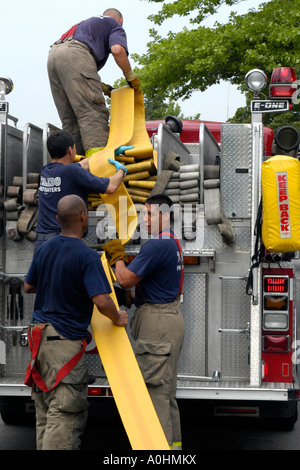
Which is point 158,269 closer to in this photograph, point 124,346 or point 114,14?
point 124,346

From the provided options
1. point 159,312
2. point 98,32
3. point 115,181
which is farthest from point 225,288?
point 98,32

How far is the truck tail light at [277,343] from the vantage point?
5645mm

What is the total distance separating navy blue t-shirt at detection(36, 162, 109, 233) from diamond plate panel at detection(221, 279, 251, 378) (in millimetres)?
1268

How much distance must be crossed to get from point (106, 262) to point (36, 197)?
897mm

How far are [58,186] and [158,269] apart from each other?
3.17 feet

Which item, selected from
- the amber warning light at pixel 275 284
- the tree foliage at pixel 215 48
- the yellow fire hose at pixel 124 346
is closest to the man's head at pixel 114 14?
the yellow fire hose at pixel 124 346

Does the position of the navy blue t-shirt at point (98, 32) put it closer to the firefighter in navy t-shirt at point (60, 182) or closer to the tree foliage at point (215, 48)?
the firefighter in navy t-shirt at point (60, 182)

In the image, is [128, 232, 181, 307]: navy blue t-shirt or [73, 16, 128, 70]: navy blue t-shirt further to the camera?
[73, 16, 128, 70]: navy blue t-shirt

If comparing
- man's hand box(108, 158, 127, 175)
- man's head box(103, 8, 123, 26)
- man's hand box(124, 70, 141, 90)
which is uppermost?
man's head box(103, 8, 123, 26)

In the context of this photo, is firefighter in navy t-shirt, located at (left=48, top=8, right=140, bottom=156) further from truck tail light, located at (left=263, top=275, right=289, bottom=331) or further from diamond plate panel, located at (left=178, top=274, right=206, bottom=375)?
truck tail light, located at (left=263, top=275, right=289, bottom=331)

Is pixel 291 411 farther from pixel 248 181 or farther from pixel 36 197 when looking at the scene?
pixel 36 197

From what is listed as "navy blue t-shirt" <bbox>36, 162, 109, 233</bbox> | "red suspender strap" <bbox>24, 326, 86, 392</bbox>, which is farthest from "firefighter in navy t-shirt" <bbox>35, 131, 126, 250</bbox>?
"red suspender strap" <bbox>24, 326, 86, 392</bbox>

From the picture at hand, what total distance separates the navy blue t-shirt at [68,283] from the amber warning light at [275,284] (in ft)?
4.70

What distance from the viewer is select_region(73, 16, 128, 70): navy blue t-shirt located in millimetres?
6723
